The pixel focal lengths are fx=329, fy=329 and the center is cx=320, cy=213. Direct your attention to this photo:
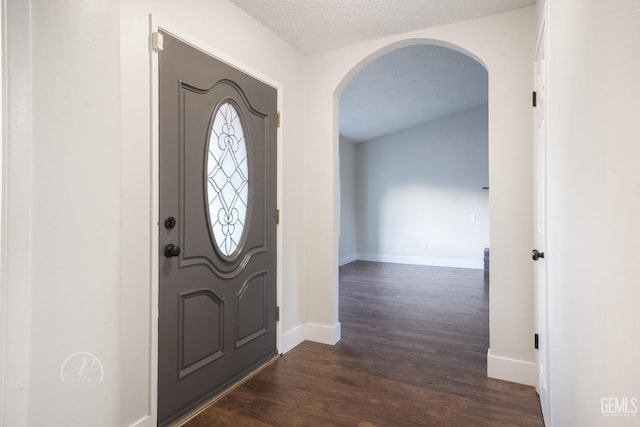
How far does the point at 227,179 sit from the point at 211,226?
0.34 metres

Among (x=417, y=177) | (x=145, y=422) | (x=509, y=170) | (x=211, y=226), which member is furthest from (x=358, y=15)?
(x=417, y=177)

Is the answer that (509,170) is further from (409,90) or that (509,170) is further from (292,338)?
(409,90)

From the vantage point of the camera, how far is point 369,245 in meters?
7.37

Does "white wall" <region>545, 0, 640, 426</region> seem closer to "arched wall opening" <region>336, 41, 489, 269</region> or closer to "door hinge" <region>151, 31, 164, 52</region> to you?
"door hinge" <region>151, 31, 164, 52</region>

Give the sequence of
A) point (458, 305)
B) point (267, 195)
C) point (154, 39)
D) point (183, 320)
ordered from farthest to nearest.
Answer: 1. point (458, 305)
2. point (267, 195)
3. point (183, 320)
4. point (154, 39)

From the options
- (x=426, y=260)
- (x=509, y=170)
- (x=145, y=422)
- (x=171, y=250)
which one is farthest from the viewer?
(x=426, y=260)

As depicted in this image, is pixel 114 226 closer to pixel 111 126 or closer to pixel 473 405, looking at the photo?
pixel 111 126

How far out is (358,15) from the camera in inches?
92.0

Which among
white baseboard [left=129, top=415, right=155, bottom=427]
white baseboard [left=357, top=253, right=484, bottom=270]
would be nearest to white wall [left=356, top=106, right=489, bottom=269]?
white baseboard [left=357, top=253, right=484, bottom=270]

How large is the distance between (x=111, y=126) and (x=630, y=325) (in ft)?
4.38

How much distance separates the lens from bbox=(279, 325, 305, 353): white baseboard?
2693mm

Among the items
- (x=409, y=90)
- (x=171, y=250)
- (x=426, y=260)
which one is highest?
(x=409, y=90)

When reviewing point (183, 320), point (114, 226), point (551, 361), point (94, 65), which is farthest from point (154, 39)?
point (551, 361)

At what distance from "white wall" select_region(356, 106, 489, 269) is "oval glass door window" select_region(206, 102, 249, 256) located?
5.27m
